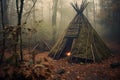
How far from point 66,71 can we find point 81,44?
11.3 feet

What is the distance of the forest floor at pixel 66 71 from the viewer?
7.04m

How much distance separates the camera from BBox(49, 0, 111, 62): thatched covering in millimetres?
12094

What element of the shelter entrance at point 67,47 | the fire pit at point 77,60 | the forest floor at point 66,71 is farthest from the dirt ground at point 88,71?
the shelter entrance at point 67,47

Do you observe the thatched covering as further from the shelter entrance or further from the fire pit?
the fire pit

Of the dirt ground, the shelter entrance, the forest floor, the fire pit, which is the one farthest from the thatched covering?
the dirt ground

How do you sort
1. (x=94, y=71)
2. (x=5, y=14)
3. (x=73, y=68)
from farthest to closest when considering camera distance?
1. (x=5, y=14)
2. (x=73, y=68)
3. (x=94, y=71)

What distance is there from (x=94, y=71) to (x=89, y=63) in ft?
5.38

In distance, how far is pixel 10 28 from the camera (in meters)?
8.21

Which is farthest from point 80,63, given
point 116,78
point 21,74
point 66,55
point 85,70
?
point 21,74

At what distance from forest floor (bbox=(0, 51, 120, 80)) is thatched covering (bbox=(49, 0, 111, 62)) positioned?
0.81 meters

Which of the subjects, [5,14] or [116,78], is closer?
[116,78]

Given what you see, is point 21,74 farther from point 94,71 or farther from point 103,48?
point 103,48

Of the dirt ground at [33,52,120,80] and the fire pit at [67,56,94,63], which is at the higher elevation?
the fire pit at [67,56,94,63]

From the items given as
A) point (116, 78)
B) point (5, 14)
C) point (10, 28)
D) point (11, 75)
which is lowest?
point (116, 78)
